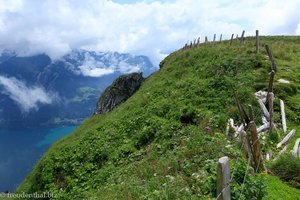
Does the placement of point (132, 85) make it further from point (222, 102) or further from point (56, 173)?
point (222, 102)

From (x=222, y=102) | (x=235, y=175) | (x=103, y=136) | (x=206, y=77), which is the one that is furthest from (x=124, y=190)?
(x=206, y=77)

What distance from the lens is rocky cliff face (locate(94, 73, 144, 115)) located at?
176 ft

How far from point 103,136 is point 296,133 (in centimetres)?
1642

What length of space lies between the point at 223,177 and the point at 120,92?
162 ft

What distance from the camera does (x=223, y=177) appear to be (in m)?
5.73

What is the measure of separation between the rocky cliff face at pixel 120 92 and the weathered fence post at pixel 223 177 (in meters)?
47.5

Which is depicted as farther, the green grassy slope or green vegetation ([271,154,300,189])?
the green grassy slope

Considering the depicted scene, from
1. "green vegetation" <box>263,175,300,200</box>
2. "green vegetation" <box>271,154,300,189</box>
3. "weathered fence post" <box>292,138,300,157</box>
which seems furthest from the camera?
"weathered fence post" <box>292,138,300,157</box>

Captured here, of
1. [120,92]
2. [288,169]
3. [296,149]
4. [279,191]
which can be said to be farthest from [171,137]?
[120,92]

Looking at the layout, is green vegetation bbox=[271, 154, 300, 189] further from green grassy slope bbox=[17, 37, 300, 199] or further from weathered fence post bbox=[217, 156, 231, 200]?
weathered fence post bbox=[217, 156, 231, 200]

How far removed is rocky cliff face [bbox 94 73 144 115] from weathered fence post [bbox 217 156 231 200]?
47.5 meters

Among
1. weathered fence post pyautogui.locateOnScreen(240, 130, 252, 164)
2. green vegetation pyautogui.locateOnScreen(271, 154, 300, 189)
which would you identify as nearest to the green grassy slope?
weathered fence post pyautogui.locateOnScreen(240, 130, 252, 164)

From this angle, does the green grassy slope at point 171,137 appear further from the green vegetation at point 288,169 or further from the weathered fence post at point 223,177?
the weathered fence post at point 223,177

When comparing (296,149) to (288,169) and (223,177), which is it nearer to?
(288,169)
